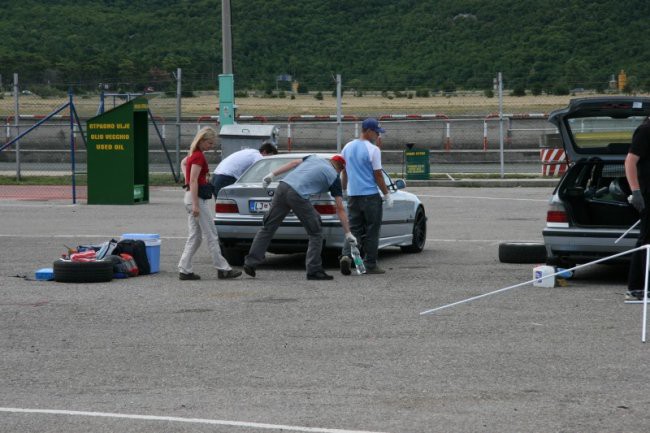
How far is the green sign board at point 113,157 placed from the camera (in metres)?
24.0

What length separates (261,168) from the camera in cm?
1498

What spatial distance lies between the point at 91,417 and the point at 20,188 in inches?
904

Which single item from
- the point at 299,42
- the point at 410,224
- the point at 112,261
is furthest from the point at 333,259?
the point at 299,42

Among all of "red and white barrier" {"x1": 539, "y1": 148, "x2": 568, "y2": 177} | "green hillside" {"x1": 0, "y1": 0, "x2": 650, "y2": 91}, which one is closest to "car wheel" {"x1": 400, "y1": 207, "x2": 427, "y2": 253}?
"red and white barrier" {"x1": 539, "y1": 148, "x2": 568, "y2": 177}

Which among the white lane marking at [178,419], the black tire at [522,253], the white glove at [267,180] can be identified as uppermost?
the white glove at [267,180]

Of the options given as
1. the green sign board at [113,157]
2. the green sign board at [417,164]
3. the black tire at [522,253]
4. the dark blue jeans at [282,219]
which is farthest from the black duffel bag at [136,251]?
the green sign board at [417,164]

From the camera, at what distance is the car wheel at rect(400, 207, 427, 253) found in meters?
15.9

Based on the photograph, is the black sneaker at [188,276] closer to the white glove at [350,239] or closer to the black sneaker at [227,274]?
the black sneaker at [227,274]

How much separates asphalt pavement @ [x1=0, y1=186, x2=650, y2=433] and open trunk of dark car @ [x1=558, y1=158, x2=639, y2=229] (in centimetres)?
66

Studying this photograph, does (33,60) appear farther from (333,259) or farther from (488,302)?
(488,302)

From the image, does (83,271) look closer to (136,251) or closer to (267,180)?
(136,251)

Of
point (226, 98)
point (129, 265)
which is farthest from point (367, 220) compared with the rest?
point (226, 98)

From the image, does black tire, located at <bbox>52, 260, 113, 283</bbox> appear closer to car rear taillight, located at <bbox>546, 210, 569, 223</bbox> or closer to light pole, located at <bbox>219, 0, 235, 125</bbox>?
car rear taillight, located at <bbox>546, 210, 569, 223</bbox>

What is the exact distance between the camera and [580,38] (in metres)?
70.2
